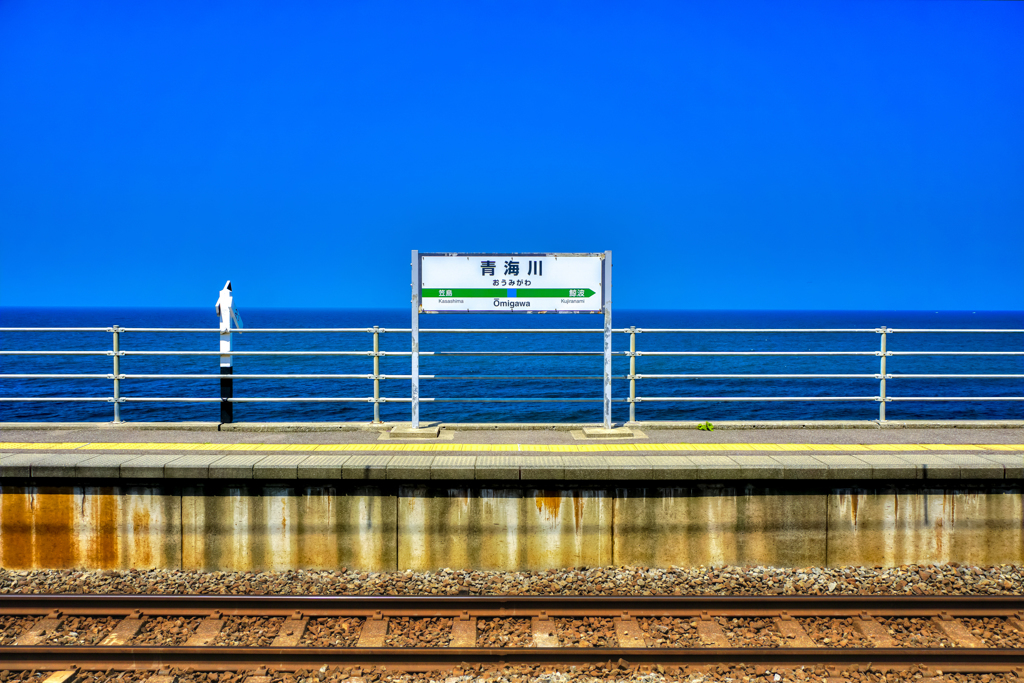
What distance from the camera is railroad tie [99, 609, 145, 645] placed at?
5.44m

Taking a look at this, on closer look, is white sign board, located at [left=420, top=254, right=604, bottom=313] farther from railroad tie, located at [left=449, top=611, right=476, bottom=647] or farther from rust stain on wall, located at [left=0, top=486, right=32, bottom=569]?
rust stain on wall, located at [left=0, top=486, right=32, bottom=569]

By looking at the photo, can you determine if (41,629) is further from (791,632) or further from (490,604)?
(791,632)

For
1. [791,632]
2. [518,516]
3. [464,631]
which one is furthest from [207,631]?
[791,632]

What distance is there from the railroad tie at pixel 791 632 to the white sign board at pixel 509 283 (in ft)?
13.6

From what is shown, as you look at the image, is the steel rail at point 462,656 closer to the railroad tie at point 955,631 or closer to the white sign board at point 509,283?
the railroad tie at point 955,631

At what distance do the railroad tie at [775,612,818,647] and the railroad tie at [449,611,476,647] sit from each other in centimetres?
245

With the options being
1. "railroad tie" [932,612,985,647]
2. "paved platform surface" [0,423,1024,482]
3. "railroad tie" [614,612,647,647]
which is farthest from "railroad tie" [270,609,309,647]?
"railroad tie" [932,612,985,647]

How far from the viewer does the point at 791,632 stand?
548 cm

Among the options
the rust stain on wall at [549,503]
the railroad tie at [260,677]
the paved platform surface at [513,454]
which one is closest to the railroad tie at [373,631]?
the railroad tie at [260,677]

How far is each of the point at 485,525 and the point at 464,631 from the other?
4.10 feet

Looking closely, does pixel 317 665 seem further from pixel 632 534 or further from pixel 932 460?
pixel 932 460

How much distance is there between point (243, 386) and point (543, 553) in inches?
1774

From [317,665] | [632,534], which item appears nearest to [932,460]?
[632,534]

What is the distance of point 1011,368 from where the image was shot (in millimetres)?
64062
